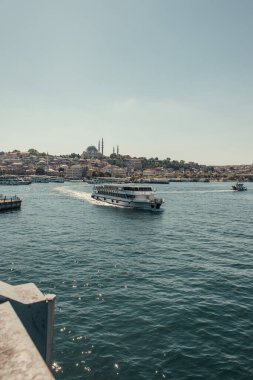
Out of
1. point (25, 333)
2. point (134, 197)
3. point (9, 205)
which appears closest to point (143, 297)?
point (25, 333)

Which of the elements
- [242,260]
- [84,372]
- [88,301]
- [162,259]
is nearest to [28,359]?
[84,372]

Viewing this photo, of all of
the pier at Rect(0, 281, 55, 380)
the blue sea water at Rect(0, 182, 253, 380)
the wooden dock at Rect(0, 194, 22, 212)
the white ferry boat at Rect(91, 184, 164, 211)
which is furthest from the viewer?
the white ferry boat at Rect(91, 184, 164, 211)

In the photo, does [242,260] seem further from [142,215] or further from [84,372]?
[142,215]

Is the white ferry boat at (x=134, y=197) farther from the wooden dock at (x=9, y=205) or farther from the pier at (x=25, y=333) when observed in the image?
the pier at (x=25, y=333)

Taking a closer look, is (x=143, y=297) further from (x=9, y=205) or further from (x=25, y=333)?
(x=9, y=205)

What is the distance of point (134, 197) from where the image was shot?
242 feet

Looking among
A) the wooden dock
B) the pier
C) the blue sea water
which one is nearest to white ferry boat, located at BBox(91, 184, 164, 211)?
the blue sea water

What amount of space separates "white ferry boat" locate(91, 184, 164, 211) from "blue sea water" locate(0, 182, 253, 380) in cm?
2338

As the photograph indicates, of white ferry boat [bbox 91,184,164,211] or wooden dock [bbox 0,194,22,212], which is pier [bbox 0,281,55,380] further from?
wooden dock [bbox 0,194,22,212]

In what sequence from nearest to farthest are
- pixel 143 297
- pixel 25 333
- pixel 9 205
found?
pixel 25 333 → pixel 143 297 → pixel 9 205

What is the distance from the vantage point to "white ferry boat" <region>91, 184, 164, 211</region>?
70750 mm

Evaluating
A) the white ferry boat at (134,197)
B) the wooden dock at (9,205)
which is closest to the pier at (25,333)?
the white ferry boat at (134,197)

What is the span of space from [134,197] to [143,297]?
171ft

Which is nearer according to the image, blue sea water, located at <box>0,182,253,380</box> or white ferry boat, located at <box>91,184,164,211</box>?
blue sea water, located at <box>0,182,253,380</box>
